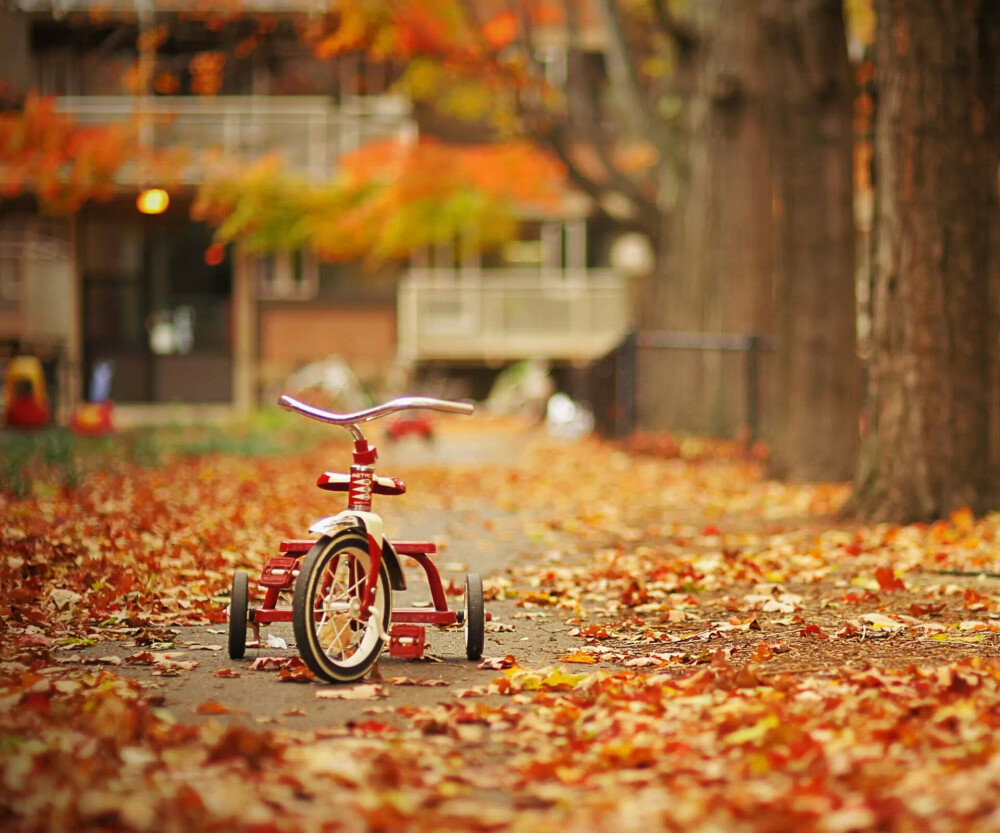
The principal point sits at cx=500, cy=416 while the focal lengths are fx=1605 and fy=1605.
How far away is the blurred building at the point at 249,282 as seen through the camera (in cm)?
3170

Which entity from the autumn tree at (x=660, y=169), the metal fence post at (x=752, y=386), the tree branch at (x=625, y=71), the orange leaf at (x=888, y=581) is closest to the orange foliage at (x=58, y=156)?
the autumn tree at (x=660, y=169)

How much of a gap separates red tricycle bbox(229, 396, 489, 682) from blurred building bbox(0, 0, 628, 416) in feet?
83.7

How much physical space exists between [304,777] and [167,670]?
1.89 metres

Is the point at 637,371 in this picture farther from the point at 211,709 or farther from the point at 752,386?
the point at 211,709

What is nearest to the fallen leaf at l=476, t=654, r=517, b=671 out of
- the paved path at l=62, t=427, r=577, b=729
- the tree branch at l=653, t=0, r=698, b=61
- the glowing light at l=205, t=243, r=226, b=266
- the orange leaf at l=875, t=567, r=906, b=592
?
the paved path at l=62, t=427, r=577, b=729

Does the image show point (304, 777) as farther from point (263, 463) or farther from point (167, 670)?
point (263, 463)

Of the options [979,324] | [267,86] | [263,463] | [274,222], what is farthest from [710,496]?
[267,86]

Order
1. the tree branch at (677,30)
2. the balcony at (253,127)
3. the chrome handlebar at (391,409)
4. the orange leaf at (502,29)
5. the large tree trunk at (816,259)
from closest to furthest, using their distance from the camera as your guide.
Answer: the chrome handlebar at (391,409), the large tree trunk at (816,259), the tree branch at (677,30), the balcony at (253,127), the orange leaf at (502,29)

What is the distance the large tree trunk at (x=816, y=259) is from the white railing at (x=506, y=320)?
18694 mm

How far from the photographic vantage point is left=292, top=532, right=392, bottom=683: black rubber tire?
18.4ft

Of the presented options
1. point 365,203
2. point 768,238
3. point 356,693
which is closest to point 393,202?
point 365,203

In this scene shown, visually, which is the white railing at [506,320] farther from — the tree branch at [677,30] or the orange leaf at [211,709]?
the orange leaf at [211,709]

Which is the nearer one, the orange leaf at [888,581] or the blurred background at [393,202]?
the orange leaf at [888,581]

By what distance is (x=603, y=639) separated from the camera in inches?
270
